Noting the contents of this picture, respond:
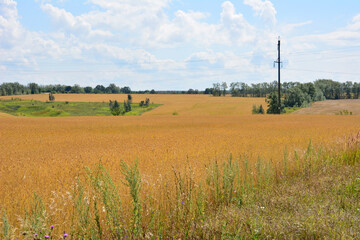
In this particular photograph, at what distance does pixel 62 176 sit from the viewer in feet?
19.4

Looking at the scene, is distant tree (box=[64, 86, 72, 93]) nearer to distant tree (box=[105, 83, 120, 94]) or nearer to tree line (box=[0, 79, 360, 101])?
tree line (box=[0, 79, 360, 101])

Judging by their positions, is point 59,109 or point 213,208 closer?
point 213,208

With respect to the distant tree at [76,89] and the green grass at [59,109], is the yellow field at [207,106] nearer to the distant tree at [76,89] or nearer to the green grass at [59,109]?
the green grass at [59,109]

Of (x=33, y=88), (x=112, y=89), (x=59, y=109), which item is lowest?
(x=59, y=109)

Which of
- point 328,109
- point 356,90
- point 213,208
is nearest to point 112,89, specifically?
point 328,109

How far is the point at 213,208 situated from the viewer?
17.1 ft

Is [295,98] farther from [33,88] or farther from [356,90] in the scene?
[33,88]

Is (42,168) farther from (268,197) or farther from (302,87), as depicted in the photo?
(302,87)

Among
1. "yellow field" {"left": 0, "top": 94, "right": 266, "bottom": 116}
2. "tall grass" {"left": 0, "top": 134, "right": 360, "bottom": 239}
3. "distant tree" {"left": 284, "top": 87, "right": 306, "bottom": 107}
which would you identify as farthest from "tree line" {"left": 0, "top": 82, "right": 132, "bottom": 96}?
"tall grass" {"left": 0, "top": 134, "right": 360, "bottom": 239}

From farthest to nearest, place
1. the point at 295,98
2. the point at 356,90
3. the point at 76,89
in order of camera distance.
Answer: the point at 76,89
the point at 356,90
the point at 295,98

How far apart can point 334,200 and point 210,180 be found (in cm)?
243

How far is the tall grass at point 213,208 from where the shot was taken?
142 inches

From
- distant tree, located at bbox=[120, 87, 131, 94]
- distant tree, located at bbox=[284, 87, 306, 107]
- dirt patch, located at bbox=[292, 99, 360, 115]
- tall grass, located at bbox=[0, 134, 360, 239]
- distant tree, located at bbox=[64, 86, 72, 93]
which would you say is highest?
distant tree, located at bbox=[64, 86, 72, 93]

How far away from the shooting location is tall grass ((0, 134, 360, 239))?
360cm
